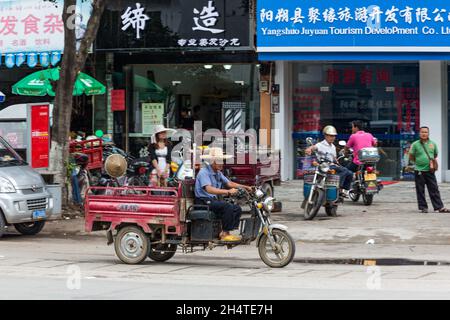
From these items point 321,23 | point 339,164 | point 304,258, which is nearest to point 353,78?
point 321,23

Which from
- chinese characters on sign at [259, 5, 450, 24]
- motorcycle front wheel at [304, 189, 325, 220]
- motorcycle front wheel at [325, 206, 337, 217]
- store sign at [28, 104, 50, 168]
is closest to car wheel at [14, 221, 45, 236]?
store sign at [28, 104, 50, 168]

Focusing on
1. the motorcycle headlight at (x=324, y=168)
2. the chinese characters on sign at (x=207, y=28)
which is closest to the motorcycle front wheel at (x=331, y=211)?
the motorcycle headlight at (x=324, y=168)

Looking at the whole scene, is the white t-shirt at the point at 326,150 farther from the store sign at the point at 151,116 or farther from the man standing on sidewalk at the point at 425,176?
the store sign at the point at 151,116

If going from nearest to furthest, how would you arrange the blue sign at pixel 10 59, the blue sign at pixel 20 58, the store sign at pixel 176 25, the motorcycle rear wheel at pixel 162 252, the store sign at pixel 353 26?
the motorcycle rear wheel at pixel 162 252, the store sign at pixel 353 26, the store sign at pixel 176 25, the blue sign at pixel 20 58, the blue sign at pixel 10 59

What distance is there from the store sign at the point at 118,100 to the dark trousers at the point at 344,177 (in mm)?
7953

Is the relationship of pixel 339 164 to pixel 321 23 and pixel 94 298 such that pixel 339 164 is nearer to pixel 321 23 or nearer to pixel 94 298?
pixel 321 23

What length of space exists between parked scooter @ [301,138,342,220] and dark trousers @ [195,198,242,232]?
204 inches

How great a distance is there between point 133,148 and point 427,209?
373 inches

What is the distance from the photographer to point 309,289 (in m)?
10.2

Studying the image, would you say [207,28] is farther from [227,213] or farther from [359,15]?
[227,213]

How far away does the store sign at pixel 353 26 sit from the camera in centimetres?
2189

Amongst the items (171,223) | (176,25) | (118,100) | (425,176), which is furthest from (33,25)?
(171,223)
